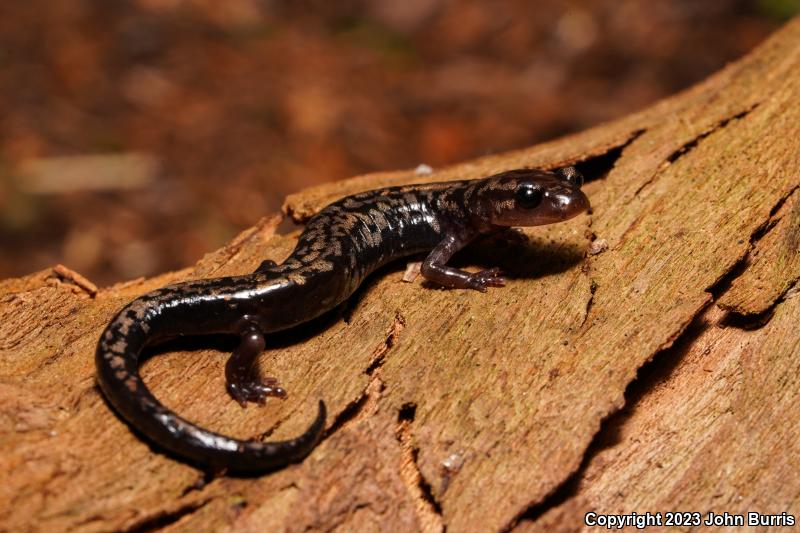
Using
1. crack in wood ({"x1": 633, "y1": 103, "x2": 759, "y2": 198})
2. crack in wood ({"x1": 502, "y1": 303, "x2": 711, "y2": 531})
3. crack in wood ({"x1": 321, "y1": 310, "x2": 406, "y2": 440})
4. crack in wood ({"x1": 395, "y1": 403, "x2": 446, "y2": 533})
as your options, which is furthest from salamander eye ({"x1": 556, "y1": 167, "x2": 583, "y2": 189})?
crack in wood ({"x1": 395, "y1": 403, "x2": 446, "y2": 533})

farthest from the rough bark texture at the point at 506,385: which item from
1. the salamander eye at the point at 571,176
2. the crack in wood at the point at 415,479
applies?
the salamander eye at the point at 571,176

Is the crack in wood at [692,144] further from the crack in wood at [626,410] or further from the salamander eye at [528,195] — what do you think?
the crack in wood at [626,410]

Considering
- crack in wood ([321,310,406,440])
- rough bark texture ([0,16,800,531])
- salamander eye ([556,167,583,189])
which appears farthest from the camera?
salamander eye ([556,167,583,189])

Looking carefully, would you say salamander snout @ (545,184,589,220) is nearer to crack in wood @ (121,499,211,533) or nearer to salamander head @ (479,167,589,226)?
salamander head @ (479,167,589,226)

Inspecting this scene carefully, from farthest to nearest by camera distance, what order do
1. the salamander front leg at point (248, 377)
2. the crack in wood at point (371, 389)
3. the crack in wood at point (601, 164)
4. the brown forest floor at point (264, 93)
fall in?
the brown forest floor at point (264, 93) → the crack in wood at point (601, 164) → the salamander front leg at point (248, 377) → the crack in wood at point (371, 389)

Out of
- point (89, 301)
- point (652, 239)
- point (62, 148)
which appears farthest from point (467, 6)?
point (89, 301)

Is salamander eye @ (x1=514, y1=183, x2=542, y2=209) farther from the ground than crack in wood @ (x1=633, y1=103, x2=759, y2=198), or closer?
closer
